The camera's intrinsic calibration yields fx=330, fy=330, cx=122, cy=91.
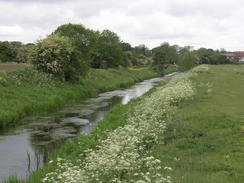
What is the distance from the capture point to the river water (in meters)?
14.4

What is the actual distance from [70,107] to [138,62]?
10736 centimetres

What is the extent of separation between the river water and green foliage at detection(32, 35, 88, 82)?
11.3 meters

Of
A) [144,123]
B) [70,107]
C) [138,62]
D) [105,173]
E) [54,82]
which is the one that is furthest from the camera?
[138,62]

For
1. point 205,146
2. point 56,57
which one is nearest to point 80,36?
point 56,57

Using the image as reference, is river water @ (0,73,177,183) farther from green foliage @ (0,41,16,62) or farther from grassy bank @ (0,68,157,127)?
green foliage @ (0,41,16,62)

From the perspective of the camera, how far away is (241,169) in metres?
10.6

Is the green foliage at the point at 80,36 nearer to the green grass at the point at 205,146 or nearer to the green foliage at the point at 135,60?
the green grass at the point at 205,146

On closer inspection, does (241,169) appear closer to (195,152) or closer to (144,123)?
(195,152)

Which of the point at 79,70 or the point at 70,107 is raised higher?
the point at 79,70

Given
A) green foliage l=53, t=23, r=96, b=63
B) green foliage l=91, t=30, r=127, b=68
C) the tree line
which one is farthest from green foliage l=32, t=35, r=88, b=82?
green foliage l=91, t=30, r=127, b=68

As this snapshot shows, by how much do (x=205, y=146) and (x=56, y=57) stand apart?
2912 cm

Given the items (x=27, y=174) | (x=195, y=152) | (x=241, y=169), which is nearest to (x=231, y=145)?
(x=195, y=152)

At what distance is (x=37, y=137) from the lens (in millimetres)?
19391

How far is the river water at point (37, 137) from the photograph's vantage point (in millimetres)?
14383
